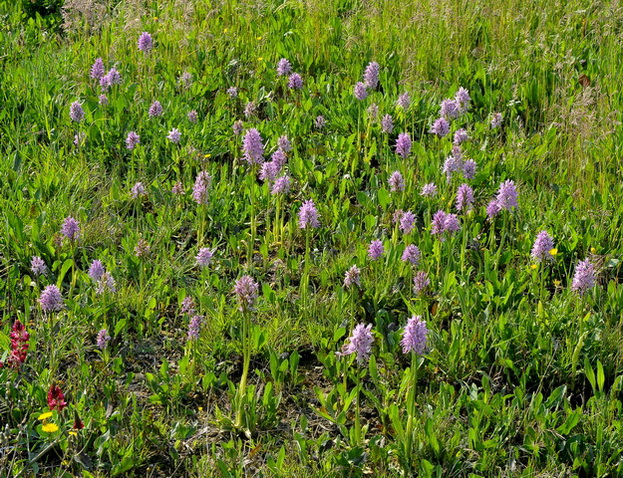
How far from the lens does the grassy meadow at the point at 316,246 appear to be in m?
3.12

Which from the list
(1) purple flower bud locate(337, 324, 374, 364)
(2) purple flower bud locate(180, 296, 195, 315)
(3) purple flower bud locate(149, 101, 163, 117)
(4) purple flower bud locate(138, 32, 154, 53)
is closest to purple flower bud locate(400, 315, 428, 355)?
(1) purple flower bud locate(337, 324, 374, 364)

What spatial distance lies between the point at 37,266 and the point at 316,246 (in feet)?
4.88

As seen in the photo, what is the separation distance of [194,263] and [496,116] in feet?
7.37

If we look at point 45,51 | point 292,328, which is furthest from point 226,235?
point 45,51

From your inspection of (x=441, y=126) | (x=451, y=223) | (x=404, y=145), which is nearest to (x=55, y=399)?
(x=451, y=223)

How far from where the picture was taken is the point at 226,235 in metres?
4.43

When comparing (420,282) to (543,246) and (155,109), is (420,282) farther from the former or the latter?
(155,109)

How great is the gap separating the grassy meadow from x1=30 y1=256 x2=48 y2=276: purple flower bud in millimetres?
116

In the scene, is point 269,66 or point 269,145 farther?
point 269,66

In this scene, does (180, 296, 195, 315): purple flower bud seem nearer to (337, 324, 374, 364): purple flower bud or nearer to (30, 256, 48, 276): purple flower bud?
(30, 256, 48, 276): purple flower bud

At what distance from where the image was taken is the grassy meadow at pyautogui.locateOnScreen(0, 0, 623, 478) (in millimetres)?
3125

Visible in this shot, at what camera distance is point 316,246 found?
4406mm

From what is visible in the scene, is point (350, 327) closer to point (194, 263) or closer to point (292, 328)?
point (292, 328)

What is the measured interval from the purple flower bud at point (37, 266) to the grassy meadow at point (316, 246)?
0.12 metres
